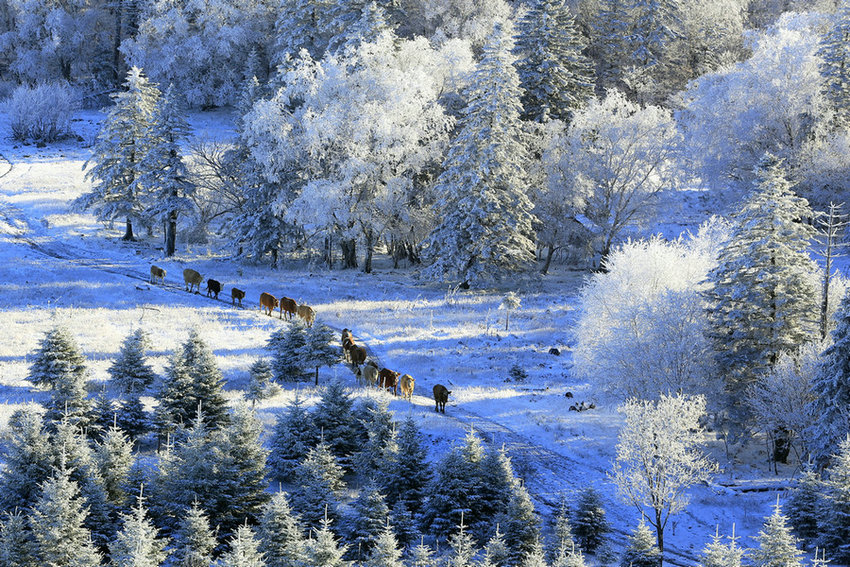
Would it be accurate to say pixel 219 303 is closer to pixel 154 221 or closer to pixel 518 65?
pixel 154 221

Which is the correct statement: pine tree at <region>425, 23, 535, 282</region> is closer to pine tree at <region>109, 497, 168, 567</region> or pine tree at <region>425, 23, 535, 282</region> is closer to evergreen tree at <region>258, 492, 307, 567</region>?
evergreen tree at <region>258, 492, 307, 567</region>

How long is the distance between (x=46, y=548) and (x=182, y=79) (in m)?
67.9

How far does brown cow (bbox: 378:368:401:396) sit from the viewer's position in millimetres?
29641

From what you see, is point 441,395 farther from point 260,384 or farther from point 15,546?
point 15,546

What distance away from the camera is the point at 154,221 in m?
50.3

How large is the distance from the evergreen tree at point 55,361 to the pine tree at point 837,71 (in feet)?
141

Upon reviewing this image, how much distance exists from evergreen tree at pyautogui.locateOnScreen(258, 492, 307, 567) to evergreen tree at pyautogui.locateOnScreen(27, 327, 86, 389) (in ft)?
35.1

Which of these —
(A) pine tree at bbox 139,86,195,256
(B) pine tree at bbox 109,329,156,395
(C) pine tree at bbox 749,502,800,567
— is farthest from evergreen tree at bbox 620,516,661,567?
(A) pine tree at bbox 139,86,195,256

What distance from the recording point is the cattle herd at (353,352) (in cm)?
2925

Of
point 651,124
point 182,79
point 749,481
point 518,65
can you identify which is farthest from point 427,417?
point 182,79

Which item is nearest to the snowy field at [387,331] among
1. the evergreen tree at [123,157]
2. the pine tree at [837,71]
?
the evergreen tree at [123,157]

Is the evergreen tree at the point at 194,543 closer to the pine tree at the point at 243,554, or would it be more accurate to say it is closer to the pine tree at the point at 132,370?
the pine tree at the point at 243,554

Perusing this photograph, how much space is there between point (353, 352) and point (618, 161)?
24046 mm

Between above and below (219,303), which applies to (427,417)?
below
